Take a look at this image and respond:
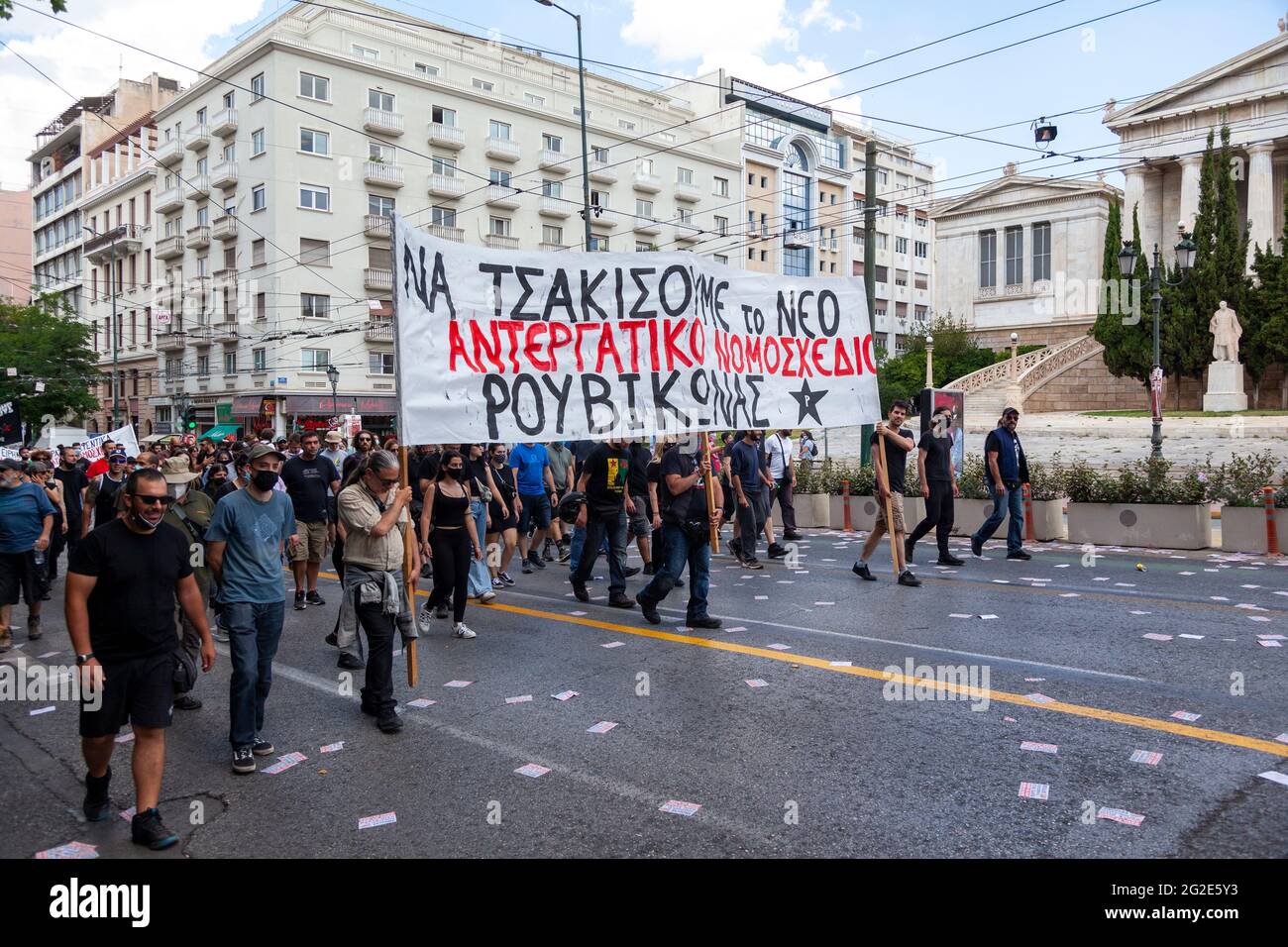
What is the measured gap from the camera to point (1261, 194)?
4147 cm

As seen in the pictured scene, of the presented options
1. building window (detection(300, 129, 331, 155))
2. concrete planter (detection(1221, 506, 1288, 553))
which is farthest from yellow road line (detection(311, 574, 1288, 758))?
building window (detection(300, 129, 331, 155))

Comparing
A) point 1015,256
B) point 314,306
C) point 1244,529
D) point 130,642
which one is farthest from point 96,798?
point 1015,256

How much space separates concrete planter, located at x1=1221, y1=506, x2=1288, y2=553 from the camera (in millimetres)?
12367

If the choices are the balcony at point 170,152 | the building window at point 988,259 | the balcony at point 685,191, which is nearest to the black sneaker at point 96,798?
the balcony at point 170,152

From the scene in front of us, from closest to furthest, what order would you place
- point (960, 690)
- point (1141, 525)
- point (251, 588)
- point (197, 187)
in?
point (251, 588) < point (960, 690) < point (1141, 525) < point (197, 187)

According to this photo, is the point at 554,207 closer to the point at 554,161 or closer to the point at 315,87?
the point at 554,161

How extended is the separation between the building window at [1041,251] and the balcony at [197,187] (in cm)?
4530

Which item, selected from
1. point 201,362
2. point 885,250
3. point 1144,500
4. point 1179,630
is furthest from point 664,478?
point 885,250

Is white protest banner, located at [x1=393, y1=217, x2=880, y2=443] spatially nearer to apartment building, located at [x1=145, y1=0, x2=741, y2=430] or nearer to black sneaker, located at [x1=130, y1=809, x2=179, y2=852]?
black sneaker, located at [x1=130, y1=809, x2=179, y2=852]

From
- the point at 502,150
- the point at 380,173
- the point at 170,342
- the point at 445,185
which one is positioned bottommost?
the point at 170,342

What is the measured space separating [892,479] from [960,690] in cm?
475

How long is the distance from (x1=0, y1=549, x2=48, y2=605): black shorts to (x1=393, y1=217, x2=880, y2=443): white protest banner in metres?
4.93

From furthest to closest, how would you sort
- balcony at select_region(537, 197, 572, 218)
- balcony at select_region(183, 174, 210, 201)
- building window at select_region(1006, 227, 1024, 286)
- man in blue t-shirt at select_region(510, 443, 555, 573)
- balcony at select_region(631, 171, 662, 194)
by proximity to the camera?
balcony at select_region(631, 171, 662, 194)
building window at select_region(1006, 227, 1024, 286)
balcony at select_region(537, 197, 572, 218)
balcony at select_region(183, 174, 210, 201)
man in blue t-shirt at select_region(510, 443, 555, 573)
